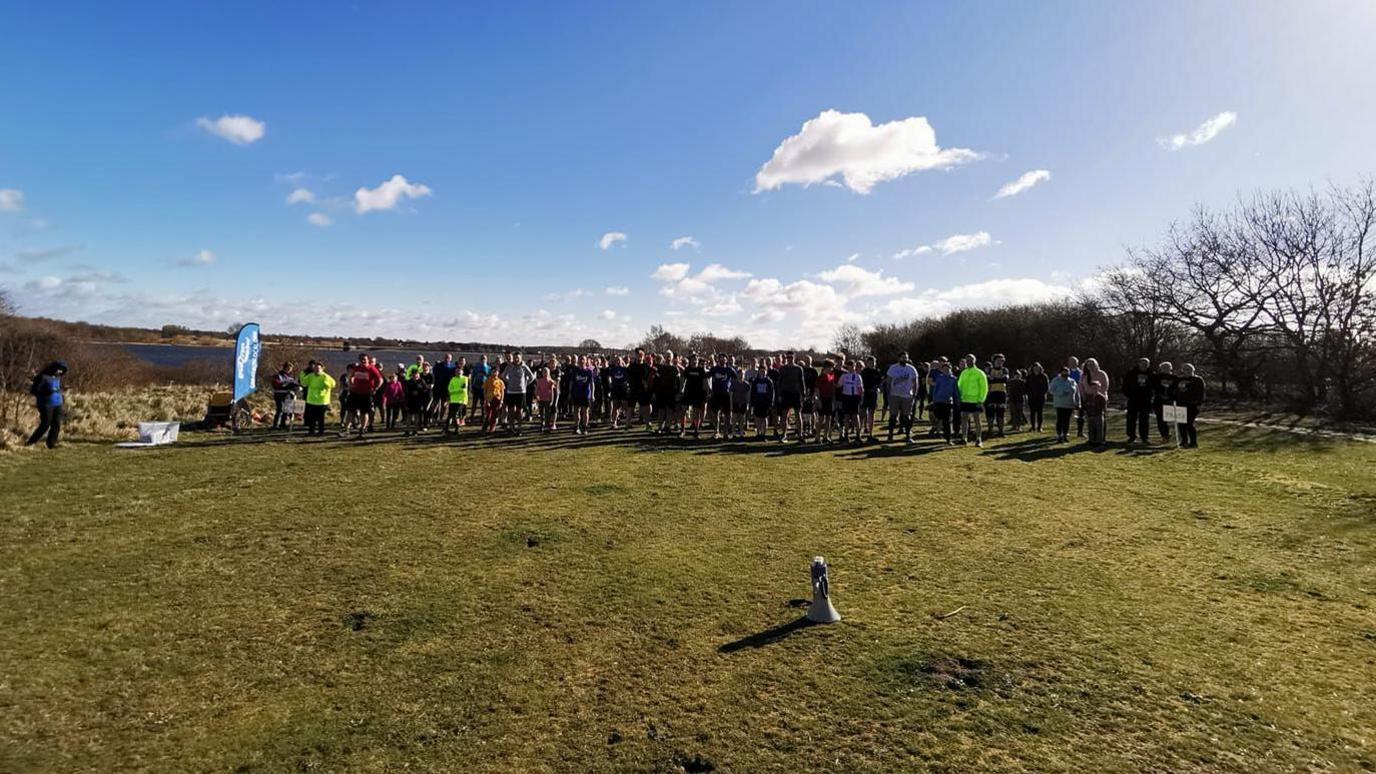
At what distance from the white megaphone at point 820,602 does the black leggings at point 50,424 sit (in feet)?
48.4

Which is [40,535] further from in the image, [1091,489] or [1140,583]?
[1091,489]

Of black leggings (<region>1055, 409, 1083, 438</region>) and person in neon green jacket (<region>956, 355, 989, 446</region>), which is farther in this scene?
black leggings (<region>1055, 409, 1083, 438</region>)

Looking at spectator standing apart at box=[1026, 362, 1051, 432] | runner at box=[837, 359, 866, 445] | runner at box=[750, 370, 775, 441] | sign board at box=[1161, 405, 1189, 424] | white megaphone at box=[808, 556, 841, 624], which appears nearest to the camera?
white megaphone at box=[808, 556, 841, 624]

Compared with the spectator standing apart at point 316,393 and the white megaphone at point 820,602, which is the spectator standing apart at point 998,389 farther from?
the spectator standing apart at point 316,393

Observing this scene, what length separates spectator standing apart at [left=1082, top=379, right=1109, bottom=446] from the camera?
44.0 ft

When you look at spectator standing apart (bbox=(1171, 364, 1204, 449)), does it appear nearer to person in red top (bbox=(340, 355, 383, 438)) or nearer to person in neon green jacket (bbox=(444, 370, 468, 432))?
person in neon green jacket (bbox=(444, 370, 468, 432))

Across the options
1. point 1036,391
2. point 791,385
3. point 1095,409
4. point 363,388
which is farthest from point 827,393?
point 363,388

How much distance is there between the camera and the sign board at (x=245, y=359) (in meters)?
15.5

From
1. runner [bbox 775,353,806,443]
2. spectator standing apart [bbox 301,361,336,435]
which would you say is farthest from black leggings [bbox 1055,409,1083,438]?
spectator standing apart [bbox 301,361,336,435]

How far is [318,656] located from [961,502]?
7.50m

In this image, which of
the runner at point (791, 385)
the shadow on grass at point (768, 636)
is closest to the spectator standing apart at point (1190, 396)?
the runner at point (791, 385)

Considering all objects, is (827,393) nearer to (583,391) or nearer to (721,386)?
(721,386)

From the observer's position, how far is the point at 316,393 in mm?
14305

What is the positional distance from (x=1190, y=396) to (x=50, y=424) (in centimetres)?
2284
